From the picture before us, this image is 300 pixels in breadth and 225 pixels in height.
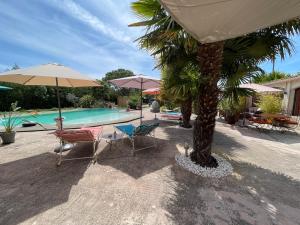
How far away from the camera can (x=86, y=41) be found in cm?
1814

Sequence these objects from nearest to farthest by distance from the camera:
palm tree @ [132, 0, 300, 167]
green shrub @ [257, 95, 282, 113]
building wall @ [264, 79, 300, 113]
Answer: palm tree @ [132, 0, 300, 167], green shrub @ [257, 95, 282, 113], building wall @ [264, 79, 300, 113]

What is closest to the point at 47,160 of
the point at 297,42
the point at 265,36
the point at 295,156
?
the point at 265,36

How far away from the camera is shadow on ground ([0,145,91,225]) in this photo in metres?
2.83

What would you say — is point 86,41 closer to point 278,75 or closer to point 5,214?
point 5,214

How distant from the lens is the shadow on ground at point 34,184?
2832 mm

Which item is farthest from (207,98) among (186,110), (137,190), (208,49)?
(186,110)

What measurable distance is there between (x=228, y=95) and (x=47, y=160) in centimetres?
551

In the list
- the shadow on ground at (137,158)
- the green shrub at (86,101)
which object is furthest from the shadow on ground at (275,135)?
the green shrub at (86,101)

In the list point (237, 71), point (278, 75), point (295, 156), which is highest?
point (278, 75)

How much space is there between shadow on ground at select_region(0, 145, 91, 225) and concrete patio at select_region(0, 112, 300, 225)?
1 cm

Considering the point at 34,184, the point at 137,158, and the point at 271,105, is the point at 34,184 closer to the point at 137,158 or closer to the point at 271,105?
the point at 137,158

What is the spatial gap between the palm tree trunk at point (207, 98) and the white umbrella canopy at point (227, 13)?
207cm

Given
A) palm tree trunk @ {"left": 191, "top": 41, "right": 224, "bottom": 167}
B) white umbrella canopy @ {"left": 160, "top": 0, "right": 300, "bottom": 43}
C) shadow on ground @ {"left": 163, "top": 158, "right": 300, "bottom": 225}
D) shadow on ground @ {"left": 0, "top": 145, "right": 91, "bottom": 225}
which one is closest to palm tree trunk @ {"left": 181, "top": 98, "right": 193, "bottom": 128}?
palm tree trunk @ {"left": 191, "top": 41, "right": 224, "bottom": 167}

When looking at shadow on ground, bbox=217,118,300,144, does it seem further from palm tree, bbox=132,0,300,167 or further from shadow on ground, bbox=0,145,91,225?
shadow on ground, bbox=0,145,91,225
